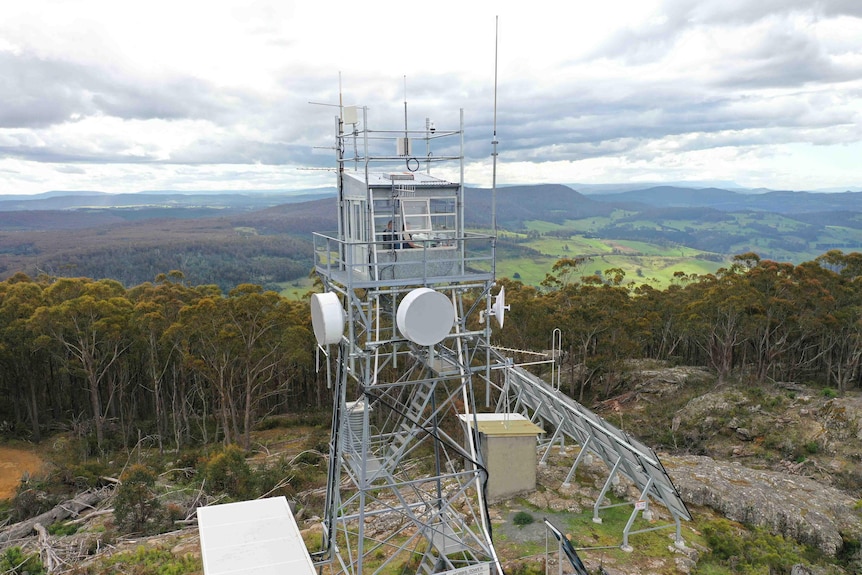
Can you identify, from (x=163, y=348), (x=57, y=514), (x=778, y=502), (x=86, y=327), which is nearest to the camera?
(x=778, y=502)

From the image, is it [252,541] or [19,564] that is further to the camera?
[19,564]

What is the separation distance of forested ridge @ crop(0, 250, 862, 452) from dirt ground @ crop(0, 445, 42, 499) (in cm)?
167

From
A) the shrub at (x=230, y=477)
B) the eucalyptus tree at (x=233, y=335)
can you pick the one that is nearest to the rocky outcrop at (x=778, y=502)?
the shrub at (x=230, y=477)

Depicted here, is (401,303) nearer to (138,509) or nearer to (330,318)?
(330,318)

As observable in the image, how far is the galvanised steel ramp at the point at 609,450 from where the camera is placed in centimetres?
1505

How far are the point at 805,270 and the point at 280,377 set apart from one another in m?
36.5

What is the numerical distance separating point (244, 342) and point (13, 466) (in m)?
14.8

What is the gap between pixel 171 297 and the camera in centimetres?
3553

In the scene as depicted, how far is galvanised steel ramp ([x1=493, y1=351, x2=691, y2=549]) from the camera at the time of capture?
15047 millimetres

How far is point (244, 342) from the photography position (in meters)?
30.7

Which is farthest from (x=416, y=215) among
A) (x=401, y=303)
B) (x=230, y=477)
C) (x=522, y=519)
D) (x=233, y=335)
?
(x=233, y=335)

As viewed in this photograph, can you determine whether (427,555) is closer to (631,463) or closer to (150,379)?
(631,463)

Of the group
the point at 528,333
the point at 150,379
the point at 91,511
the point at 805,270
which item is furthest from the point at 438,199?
the point at 805,270

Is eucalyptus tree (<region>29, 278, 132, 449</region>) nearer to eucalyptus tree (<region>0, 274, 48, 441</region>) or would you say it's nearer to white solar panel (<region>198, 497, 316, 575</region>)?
eucalyptus tree (<region>0, 274, 48, 441</region>)
